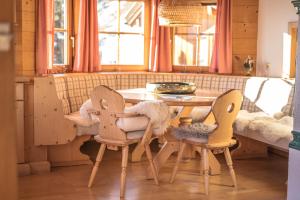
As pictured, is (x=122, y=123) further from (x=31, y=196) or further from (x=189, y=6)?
(x=189, y=6)

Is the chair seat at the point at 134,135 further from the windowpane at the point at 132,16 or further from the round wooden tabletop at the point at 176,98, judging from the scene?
the windowpane at the point at 132,16

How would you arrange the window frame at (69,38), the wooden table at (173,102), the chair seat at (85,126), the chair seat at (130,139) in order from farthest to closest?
the window frame at (69,38)
the chair seat at (85,126)
the wooden table at (173,102)
the chair seat at (130,139)

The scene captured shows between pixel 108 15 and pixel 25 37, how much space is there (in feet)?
5.06

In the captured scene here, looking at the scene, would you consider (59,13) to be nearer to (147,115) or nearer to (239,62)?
(239,62)

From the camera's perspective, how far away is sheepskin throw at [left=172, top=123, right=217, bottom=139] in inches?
159

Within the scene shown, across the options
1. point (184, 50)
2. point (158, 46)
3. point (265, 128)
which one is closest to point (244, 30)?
point (184, 50)

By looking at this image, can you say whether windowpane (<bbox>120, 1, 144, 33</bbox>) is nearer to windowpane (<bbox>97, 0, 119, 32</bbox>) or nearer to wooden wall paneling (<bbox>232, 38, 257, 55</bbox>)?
windowpane (<bbox>97, 0, 119, 32</bbox>)

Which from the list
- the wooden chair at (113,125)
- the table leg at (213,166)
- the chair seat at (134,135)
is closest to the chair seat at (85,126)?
the wooden chair at (113,125)

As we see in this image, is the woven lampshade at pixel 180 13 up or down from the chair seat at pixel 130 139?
up

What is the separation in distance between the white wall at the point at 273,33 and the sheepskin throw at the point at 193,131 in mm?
1805

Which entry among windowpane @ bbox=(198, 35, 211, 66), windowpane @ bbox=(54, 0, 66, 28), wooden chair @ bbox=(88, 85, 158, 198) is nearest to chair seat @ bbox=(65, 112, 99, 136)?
wooden chair @ bbox=(88, 85, 158, 198)

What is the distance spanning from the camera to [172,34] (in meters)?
6.32

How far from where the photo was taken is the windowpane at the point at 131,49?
20.5 ft

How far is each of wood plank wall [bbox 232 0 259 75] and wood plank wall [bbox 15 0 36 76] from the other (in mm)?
2510
